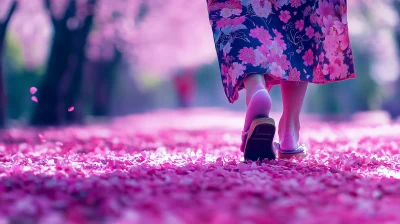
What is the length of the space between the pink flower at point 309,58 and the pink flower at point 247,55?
0.40 m

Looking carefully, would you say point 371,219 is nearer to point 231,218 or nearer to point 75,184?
point 231,218

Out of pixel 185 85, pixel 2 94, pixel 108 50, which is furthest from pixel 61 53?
pixel 185 85

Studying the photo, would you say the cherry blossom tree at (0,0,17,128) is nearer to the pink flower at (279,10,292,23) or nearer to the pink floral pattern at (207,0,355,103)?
the pink floral pattern at (207,0,355,103)

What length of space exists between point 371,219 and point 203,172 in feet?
3.72

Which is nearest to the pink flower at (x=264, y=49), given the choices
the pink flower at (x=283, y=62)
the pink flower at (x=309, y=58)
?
the pink flower at (x=283, y=62)

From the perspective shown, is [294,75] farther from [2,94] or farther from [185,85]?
[185,85]

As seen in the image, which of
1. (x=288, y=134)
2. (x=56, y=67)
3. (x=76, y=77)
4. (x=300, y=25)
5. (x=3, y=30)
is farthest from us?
(x=76, y=77)

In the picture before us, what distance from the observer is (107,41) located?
Result: 1573 cm

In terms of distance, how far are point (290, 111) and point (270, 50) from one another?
57 centimetres

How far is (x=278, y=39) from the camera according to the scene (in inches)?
117

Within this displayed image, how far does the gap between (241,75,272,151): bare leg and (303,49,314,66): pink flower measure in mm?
361

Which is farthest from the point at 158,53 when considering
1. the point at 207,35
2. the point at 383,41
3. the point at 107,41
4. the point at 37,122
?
the point at 37,122

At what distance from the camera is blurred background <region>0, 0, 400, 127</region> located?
9.92 meters

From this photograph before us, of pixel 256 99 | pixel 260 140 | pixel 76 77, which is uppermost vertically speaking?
pixel 76 77
